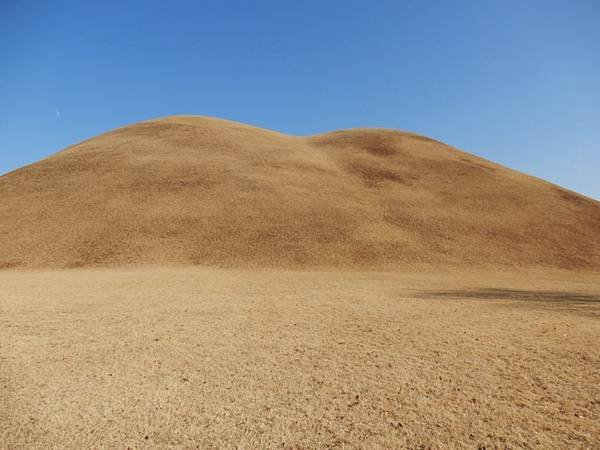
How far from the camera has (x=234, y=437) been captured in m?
4.64

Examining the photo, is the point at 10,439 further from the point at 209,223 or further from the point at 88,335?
the point at 209,223

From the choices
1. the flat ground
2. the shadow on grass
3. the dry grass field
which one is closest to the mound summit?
the dry grass field

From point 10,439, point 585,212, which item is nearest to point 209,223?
point 10,439

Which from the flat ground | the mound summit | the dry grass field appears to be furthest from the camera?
the mound summit

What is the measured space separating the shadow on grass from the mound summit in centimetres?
734

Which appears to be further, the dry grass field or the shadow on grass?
the shadow on grass

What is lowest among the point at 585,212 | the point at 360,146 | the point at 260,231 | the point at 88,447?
the point at 88,447

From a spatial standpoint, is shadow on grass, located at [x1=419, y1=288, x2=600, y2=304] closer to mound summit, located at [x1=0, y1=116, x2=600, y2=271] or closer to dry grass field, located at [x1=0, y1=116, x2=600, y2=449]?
dry grass field, located at [x1=0, y1=116, x2=600, y2=449]

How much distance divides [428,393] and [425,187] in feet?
115

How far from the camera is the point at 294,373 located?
21.3 feet

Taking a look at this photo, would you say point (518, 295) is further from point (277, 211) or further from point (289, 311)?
point (277, 211)

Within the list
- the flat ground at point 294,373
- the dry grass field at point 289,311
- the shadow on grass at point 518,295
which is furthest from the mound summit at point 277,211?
the flat ground at point 294,373

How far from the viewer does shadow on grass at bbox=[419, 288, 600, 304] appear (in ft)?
46.0

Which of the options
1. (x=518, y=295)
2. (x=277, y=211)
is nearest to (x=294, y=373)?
(x=518, y=295)
